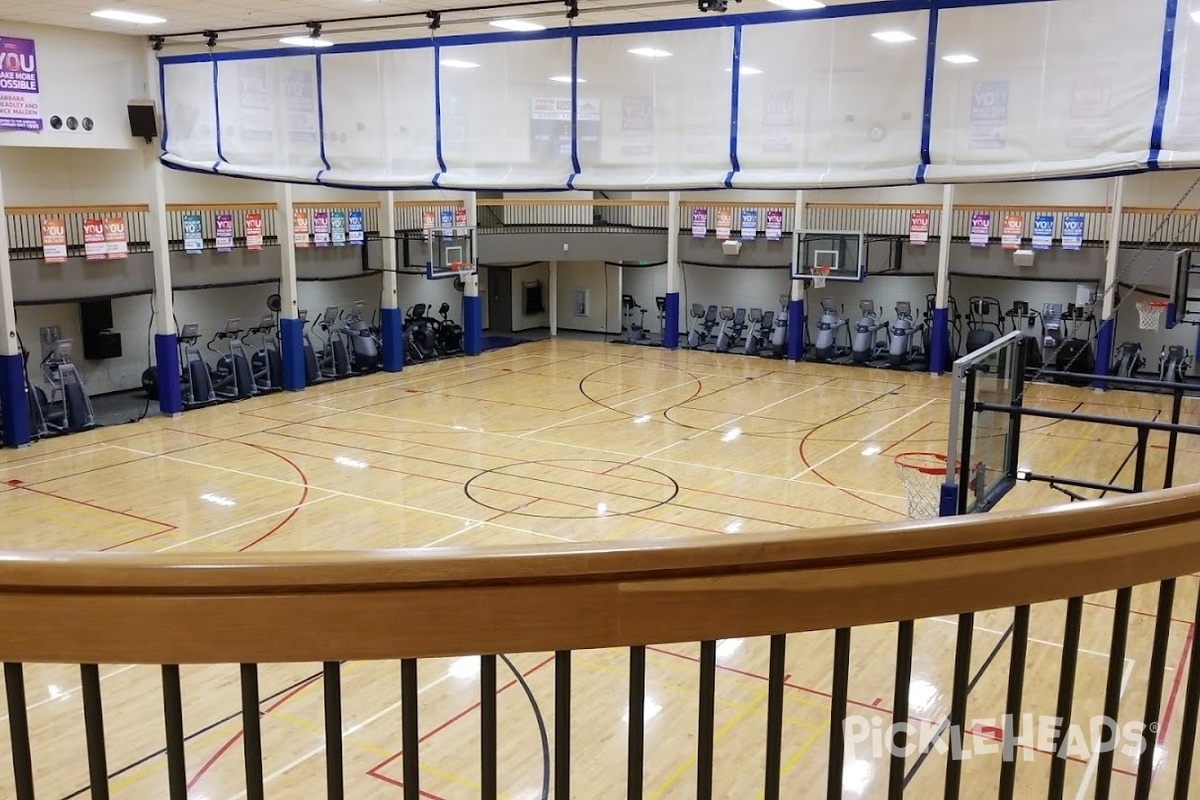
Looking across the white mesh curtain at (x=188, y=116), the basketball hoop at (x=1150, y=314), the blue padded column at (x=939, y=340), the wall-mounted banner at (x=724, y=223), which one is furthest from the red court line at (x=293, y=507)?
the basketball hoop at (x=1150, y=314)

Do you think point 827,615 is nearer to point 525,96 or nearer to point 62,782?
point 525,96

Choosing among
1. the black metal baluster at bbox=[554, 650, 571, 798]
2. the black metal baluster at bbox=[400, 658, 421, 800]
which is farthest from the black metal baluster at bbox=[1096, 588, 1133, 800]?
the black metal baluster at bbox=[400, 658, 421, 800]

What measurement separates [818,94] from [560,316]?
23.3 m

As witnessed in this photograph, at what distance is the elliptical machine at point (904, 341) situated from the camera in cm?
2247

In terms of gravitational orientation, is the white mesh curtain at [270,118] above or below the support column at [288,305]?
above

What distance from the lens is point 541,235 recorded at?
24969 mm

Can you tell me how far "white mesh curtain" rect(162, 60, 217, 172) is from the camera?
31.3ft

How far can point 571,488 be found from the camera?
1297cm

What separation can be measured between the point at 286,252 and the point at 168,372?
3.26 m

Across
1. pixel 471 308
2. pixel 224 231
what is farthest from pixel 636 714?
pixel 471 308

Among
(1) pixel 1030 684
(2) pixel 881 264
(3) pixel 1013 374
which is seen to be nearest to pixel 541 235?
(2) pixel 881 264

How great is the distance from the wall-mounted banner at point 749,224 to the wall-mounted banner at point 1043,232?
5.95m

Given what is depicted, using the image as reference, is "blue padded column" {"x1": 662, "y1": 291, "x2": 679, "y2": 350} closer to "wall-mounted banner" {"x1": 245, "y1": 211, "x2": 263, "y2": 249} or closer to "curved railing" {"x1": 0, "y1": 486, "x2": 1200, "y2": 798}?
"wall-mounted banner" {"x1": 245, "y1": 211, "x2": 263, "y2": 249}

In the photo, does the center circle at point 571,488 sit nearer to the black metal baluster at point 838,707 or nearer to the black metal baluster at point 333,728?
the black metal baluster at point 838,707
